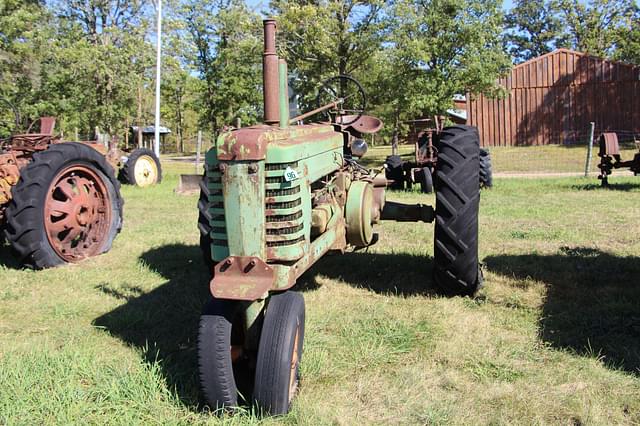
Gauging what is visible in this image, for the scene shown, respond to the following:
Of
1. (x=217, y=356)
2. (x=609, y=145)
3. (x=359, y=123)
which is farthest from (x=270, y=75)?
(x=609, y=145)

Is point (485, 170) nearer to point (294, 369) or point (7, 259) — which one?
point (7, 259)

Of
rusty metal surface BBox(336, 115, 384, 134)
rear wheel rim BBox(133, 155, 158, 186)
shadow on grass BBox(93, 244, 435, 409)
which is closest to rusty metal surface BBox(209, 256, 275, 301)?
shadow on grass BBox(93, 244, 435, 409)

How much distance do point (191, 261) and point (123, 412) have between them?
3334 millimetres

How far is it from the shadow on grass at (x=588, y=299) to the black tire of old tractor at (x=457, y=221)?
66cm

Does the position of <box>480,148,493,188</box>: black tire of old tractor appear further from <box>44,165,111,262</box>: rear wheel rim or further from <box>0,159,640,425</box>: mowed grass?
<box>44,165,111,262</box>: rear wheel rim

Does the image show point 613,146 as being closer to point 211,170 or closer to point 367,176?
point 367,176

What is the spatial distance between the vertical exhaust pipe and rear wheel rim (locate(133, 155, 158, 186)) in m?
12.3

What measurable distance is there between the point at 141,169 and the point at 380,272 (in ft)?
36.4

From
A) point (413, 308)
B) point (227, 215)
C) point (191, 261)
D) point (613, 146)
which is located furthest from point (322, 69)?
point (227, 215)

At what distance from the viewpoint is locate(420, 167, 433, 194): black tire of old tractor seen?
980cm

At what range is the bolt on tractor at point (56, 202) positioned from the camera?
227 inches

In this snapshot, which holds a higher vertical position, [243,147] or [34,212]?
[243,147]

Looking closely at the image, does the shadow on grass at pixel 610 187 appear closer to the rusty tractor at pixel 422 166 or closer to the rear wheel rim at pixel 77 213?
the rusty tractor at pixel 422 166

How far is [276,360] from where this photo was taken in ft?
9.04
